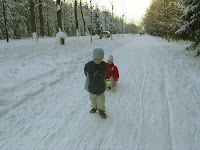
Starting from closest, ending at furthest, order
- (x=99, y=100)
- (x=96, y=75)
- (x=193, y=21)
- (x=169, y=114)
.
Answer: (x=96, y=75)
(x=99, y=100)
(x=169, y=114)
(x=193, y=21)

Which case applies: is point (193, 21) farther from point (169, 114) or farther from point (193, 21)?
point (169, 114)

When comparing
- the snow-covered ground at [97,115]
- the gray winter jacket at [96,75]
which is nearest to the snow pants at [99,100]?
the gray winter jacket at [96,75]

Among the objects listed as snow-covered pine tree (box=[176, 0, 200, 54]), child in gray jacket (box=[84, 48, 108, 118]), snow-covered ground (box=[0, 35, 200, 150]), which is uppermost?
snow-covered pine tree (box=[176, 0, 200, 54])

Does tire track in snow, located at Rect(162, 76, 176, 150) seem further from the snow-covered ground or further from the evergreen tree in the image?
the evergreen tree

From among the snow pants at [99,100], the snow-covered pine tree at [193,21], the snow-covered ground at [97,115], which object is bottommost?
the snow-covered ground at [97,115]

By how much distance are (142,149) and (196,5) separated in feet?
30.8

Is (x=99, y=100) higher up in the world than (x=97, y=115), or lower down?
higher up

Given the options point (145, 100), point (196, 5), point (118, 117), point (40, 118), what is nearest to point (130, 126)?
point (118, 117)

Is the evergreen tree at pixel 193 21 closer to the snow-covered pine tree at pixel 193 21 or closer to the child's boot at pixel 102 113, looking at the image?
the snow-covered pine tree at pixel 193 21

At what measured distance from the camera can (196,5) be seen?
8.10 metres

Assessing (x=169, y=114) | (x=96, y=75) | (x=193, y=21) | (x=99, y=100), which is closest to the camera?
(x=96, y=75)

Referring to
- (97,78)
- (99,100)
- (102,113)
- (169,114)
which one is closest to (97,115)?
(102,113)

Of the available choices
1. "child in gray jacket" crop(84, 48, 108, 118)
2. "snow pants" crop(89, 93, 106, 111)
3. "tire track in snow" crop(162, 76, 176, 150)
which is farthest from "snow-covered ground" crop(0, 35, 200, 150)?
"child in gray jacket" crop(84, 48, 108, 118)

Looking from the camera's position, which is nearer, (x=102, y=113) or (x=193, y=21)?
(x=102, y=113)
